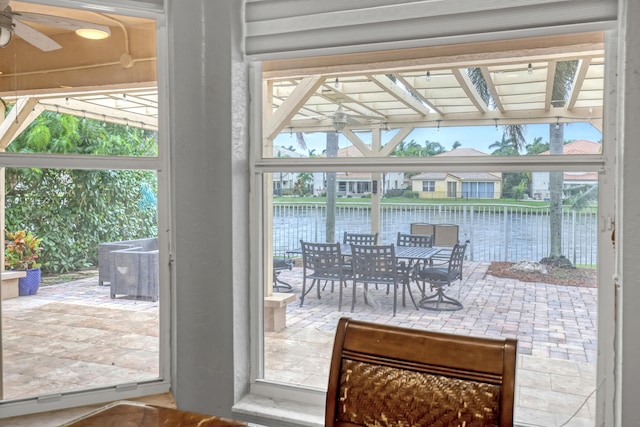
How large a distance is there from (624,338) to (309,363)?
1.16m

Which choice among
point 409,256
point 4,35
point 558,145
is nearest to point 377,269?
point 409,256

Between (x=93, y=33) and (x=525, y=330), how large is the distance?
2021 millimetres

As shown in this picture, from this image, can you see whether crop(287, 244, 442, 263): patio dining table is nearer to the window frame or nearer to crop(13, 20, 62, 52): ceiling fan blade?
the window frame

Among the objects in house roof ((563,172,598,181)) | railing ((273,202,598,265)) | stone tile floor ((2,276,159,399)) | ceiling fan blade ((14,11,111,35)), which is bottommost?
stone tile floor ((2,276,159,399))

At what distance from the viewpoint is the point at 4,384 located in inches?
75.4

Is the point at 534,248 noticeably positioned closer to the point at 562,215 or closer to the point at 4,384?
the point at 562,215

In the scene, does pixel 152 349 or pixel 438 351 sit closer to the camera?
pixel 438 351

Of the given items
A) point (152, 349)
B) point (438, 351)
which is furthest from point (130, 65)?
point (438, 351)

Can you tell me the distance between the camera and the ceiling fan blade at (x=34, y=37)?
1812 millimetres

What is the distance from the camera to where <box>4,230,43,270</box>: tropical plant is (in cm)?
195

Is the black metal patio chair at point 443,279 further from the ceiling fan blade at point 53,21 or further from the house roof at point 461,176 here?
the ceiling fan blade at point 53,21

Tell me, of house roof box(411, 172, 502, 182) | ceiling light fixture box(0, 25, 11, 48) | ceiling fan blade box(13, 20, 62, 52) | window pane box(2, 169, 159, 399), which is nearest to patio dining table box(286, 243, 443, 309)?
house roof box(411, 172, 502, 182)

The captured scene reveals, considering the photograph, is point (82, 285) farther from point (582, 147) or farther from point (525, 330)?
point (582, 147)

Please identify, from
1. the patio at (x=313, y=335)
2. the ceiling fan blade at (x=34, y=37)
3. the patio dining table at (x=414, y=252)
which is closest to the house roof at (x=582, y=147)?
the patio at (x=313, y=335)
